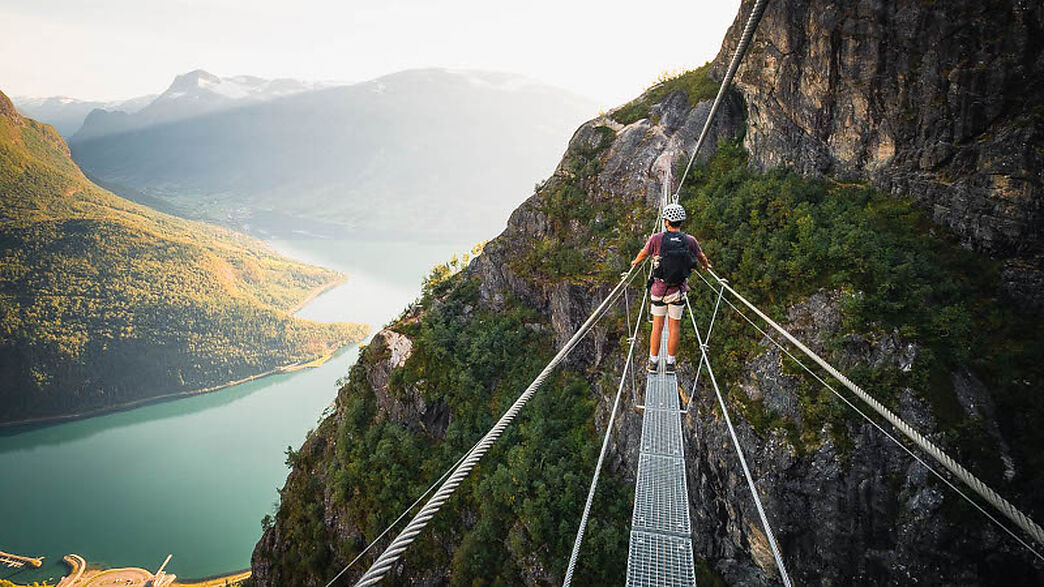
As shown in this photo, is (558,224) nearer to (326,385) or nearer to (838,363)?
(838,363)

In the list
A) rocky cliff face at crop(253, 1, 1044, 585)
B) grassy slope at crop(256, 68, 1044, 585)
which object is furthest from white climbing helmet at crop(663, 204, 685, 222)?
rocky cliff face at crop(253, 1, 1044, 585)

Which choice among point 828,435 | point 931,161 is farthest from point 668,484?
point 931,161

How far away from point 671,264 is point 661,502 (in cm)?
296

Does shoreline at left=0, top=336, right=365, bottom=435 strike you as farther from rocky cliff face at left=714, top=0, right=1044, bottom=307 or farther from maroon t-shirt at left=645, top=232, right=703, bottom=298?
maroon t-shirt at left=645, top=232, right=703, bottom=298

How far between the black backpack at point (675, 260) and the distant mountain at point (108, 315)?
10542 cm

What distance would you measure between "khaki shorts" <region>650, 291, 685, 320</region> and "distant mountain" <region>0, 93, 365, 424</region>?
105021 mm

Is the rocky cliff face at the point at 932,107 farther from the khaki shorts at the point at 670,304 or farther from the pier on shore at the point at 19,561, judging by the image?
the pier on shore at the point at 19,561

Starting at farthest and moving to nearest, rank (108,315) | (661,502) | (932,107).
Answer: (108,315) → (932,107) → (661,502)

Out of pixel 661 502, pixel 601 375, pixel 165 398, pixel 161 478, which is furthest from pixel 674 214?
pixel 165 398

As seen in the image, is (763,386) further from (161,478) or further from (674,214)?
(161,478)

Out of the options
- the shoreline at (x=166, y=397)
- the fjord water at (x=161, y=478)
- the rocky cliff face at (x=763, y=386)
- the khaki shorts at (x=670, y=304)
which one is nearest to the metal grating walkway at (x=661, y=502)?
the khaki shorts at (x=670, y=304)

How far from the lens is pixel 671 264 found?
5.49 m

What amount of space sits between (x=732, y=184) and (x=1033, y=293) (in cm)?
710

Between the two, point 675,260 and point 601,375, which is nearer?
point 675,260
